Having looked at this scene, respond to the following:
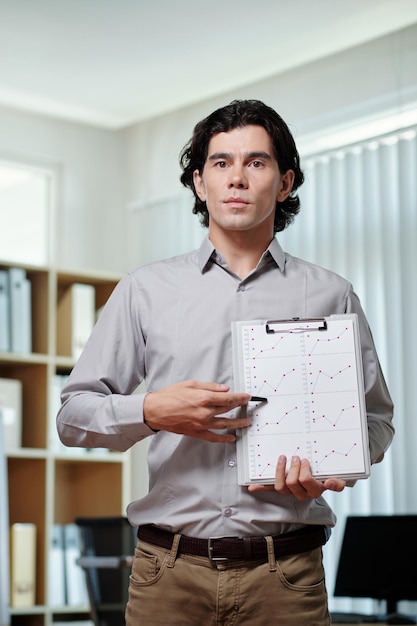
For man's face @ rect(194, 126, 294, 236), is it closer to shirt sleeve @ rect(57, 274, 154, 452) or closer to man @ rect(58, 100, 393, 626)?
man @ rect(58, 100, 393, 626)

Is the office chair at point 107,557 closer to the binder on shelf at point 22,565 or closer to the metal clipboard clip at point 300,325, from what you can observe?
the binder on shelf at point 22,565

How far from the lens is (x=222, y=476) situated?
5.25 feet

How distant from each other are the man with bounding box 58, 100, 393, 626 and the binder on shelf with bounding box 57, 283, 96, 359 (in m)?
2.92

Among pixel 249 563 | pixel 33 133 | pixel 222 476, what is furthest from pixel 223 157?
pixel 33 133

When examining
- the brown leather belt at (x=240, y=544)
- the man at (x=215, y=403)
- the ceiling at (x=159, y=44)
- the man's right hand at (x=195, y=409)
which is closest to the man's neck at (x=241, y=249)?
the man at (x=215, y=403)

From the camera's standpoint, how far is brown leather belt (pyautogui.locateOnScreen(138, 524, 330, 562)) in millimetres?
1553

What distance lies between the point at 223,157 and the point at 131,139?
3827 mm

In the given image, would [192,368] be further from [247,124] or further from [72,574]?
[72,574]

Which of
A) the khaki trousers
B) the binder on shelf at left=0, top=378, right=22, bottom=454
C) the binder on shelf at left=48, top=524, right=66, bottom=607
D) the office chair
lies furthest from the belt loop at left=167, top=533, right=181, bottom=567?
the binder on shelf at left=48, top=524, right=66, bottom=607

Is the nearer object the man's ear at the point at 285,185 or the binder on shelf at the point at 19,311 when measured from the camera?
the man's ear at the point at 285,185

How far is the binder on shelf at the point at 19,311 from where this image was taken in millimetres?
4488

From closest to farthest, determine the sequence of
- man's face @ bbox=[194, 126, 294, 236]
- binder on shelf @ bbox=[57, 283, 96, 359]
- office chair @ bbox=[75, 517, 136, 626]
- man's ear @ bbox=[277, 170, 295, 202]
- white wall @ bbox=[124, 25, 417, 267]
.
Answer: man's face @ bbox=[194, 126, 294, 236] < man's ear @ bbox=[277, 170, 295, 202] < office chair @ bbox=[75, 517, 136, 626] < white wall @ bbox=[124, 25, 417, 267] < binder on shelf @ bbox=[57, 283, 96, 359]

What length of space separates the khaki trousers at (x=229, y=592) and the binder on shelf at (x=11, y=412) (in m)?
2.94

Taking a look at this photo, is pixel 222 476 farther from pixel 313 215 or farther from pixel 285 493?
pixel 313 215
